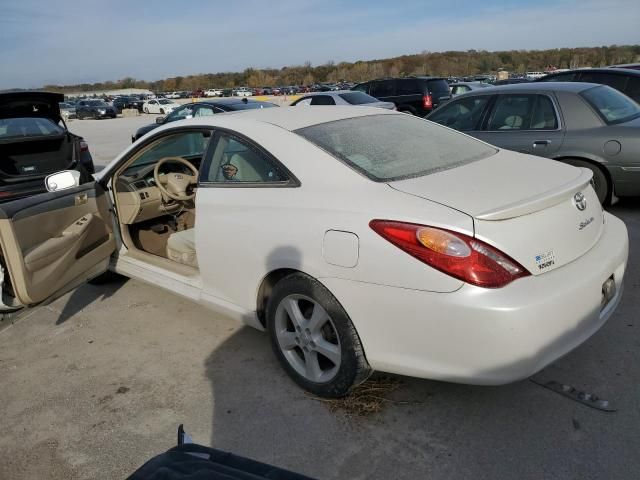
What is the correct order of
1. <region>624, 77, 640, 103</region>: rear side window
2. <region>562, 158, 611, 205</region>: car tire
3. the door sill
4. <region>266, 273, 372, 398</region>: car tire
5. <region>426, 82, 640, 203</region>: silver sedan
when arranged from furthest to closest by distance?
<region>624, 77, 640, 103</region>: rear side window < <region>562, 158, 611, 205</region>: car tire < <region>426, 82, 640, 203</region>: silver sedan < the door sill < <region>266, 273, 372, 398</region>: car tire

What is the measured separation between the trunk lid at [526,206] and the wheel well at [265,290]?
32.9 inches

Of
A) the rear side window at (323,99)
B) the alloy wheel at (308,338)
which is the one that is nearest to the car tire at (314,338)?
the alloy wheel at (308,338)

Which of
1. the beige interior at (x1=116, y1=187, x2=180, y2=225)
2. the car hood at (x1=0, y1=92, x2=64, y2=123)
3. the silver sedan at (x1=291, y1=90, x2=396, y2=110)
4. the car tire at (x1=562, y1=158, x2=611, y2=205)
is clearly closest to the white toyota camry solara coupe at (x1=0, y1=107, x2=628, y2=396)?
the beige interior at (x1=116, y1=187, x2=180, y2=225)

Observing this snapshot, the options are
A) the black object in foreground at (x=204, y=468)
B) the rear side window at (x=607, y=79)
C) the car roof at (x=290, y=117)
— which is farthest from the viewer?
the rear side window at (x=607, y=79)

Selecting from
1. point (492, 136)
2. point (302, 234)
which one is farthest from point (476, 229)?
point (492, 136)

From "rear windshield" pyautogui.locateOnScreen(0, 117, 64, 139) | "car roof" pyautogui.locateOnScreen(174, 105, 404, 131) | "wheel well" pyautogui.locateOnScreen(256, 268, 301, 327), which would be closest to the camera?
"wheel well" pyautogui.locateOnScreen(256, 268, 301, 327)

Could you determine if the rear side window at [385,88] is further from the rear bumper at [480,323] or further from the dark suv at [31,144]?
the rear bumper at [480,323]

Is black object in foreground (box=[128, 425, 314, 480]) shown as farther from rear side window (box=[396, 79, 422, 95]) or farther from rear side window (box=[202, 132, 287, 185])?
rear side window (box=[396, 79, 422, 95])

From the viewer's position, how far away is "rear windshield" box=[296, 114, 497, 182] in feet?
8.85

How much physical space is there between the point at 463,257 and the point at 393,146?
106 centimetres

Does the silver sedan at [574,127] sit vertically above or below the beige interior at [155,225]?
above

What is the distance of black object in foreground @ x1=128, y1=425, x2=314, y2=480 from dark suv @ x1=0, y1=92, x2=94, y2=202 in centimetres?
643

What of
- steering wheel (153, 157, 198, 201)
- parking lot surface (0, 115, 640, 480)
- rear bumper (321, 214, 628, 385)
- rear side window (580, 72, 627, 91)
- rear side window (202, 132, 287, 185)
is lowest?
parking lot surface (0, 115, 640, 480)

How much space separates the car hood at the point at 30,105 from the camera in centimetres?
736
